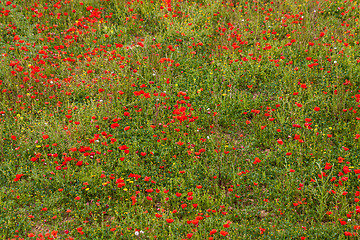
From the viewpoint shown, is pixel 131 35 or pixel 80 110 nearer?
pixel 80 110

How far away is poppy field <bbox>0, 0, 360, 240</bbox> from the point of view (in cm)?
443

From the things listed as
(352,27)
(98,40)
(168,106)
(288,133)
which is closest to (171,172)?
(168,106)

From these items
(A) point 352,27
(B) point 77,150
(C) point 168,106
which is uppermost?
(A) point 352,27

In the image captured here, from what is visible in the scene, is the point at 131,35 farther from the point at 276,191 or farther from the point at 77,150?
the point at 276,191

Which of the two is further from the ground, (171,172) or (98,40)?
(98,40)

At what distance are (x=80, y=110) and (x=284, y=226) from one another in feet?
12.0

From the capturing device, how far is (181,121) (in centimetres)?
566

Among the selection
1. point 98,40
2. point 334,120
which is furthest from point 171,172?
point 98,40

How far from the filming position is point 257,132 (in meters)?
5.67

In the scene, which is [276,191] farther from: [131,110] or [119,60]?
[119,60]

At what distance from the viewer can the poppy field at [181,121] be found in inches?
174

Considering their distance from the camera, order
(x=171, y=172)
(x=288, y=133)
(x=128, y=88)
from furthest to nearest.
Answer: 1. (x=128, y=88)
2. (x=288, y=133)
3. (x=171, y=172)

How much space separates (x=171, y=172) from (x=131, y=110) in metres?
1.51

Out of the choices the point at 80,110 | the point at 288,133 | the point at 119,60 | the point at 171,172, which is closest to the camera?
the point at 171,172
